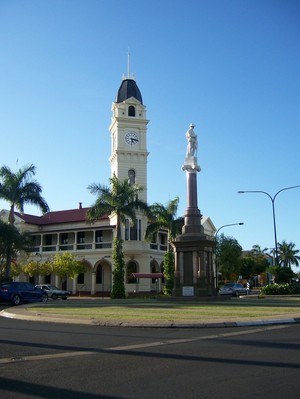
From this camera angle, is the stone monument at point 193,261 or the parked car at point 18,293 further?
the stone monument at point 193,261

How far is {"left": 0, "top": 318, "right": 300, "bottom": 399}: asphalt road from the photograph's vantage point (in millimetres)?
6348

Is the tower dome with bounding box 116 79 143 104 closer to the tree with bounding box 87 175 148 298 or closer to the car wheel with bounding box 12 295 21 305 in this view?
the tree with bounding box 87 175 148 298

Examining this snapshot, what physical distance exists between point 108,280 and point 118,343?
43658 millimetres

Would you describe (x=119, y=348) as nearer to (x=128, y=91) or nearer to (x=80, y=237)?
(x=80, y=237)

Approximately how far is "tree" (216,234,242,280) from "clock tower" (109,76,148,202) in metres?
21.2

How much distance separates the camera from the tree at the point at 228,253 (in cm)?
7062

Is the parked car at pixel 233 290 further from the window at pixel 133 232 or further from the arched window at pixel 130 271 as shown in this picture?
the window at pixel 133 232

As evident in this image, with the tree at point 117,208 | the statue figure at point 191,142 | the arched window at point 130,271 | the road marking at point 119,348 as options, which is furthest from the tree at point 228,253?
the road marking at point 119,348

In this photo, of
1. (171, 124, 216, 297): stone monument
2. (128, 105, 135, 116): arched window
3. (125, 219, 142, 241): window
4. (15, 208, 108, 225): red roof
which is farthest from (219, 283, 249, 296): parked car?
(128, 105, 135, 116): arched window

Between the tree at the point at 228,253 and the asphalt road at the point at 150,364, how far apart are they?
58.4m

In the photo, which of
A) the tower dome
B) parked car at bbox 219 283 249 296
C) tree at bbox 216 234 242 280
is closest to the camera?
parked car at bbox 219 283 249 296

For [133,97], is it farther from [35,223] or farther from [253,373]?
[253,373]

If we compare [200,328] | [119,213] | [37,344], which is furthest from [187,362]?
[119,213]

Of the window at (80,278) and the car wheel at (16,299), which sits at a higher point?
the window at (80,278)
